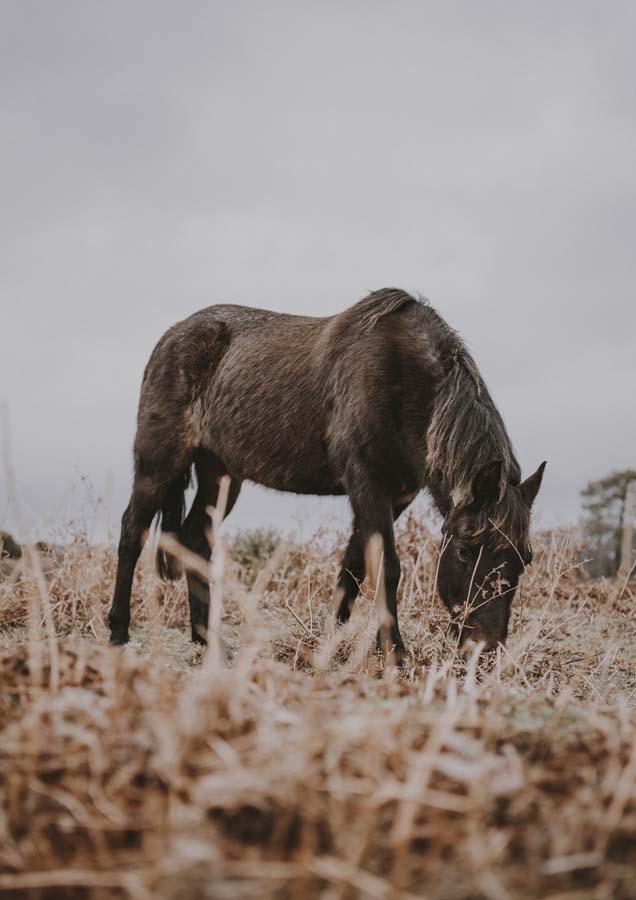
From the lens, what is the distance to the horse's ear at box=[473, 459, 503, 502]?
4305mm

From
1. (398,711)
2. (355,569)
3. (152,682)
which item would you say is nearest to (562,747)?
(398,711)

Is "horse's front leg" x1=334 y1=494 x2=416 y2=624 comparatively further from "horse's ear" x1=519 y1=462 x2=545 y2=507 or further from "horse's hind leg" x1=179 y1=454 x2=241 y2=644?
"horse's hind leg" x1=179 y1=454 x2=241 y2=644

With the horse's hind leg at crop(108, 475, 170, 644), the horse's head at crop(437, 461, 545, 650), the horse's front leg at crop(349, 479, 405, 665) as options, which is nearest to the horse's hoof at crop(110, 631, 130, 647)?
the horse's hind leg at crop(108, 475, 170, 644)

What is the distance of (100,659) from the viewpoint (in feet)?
6.19

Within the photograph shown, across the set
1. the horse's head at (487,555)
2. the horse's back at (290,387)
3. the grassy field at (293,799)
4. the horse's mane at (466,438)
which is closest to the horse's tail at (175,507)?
the horse's back at (290,387)

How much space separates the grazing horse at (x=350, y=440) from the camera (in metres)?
4.39

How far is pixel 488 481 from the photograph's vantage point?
4.34m

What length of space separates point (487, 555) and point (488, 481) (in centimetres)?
40

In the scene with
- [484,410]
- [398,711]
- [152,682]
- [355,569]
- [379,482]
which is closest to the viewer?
[398,711]

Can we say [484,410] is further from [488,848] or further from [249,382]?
[488,848]

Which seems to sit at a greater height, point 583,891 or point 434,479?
point 434,479

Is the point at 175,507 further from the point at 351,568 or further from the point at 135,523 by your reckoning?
the point at 351,568

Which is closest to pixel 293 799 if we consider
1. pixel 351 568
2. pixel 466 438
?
pixel 466 438

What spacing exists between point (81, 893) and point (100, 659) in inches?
31.5
